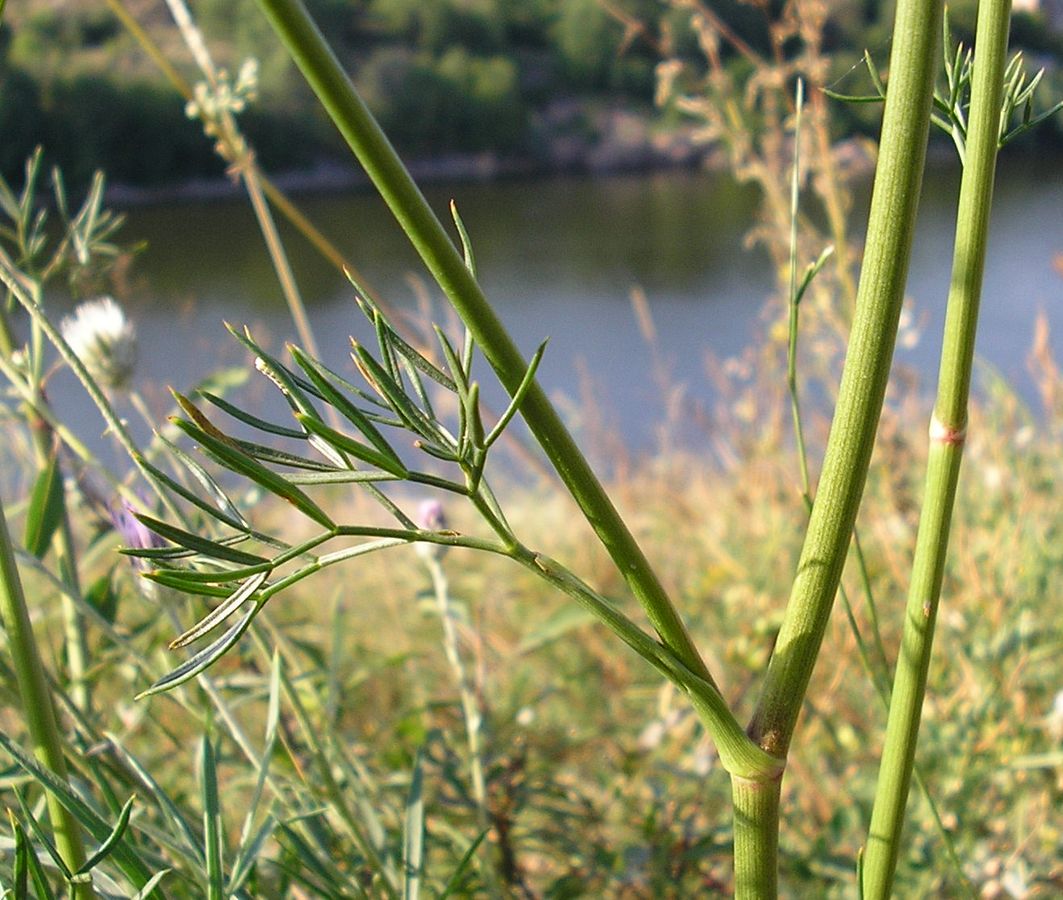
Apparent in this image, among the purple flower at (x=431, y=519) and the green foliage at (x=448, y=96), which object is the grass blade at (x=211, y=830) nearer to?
the purple flower at (x=431, y=519)

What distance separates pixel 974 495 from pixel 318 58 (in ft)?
3.30

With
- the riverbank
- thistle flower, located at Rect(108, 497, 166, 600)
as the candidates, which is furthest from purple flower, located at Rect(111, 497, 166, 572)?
the riverbank

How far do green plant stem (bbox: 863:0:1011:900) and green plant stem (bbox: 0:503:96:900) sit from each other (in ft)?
0.53

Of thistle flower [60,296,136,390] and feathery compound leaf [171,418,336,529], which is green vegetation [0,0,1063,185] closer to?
thistle flower [60,296,136,390]

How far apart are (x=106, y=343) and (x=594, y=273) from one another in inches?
216

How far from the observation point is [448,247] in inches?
5.7

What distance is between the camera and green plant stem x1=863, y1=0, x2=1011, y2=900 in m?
0.19

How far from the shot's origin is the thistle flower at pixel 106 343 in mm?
433

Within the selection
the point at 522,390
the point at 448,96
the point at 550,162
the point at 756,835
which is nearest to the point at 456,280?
the point at 522,390

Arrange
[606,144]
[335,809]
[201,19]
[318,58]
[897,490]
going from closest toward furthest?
[318,58]
[335,809]
[897,490]
[201,19]
[606,144]

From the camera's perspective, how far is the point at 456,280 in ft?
0.48

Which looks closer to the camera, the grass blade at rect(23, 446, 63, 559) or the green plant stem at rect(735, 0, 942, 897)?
the green plant stem at rect(735, 0, 942, 897)

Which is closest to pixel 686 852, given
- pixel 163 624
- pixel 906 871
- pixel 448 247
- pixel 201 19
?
pixel 906 871

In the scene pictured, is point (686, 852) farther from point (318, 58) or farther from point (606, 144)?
point (606, 144)
